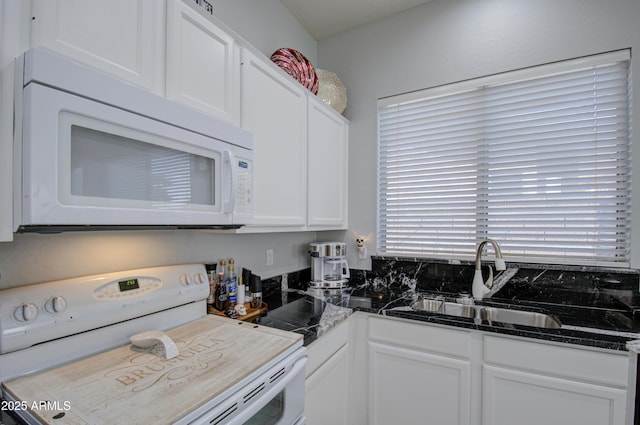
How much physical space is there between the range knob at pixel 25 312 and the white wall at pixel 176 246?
136 millimetres

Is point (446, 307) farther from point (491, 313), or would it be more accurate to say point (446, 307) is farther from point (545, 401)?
point (545, 401)

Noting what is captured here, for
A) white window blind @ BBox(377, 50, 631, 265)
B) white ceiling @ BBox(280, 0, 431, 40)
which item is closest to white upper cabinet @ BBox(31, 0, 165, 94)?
white ceiling @ BBox(280, 0, 431, 40)

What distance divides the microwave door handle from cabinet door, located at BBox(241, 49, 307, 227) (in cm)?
29

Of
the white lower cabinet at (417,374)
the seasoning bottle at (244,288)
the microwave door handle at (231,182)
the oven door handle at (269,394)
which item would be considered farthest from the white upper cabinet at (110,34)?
the white lower cabinet at (417,374)

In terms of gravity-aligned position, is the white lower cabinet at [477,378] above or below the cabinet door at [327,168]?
below

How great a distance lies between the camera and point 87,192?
77cm

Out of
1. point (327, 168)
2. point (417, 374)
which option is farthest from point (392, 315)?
point (327, 168)

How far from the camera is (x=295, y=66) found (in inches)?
73.8

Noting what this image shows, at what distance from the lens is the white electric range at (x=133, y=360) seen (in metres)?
0.73

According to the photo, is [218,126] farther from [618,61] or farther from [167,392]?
[618,61]

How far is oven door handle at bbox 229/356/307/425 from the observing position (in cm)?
83

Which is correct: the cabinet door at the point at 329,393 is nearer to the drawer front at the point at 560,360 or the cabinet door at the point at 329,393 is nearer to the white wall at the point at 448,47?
the drawer front at the point at 560,360

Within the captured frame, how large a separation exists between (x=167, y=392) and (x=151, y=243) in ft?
2.29

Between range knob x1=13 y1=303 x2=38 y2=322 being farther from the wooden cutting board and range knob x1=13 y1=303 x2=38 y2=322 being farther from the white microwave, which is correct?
the white microwave
